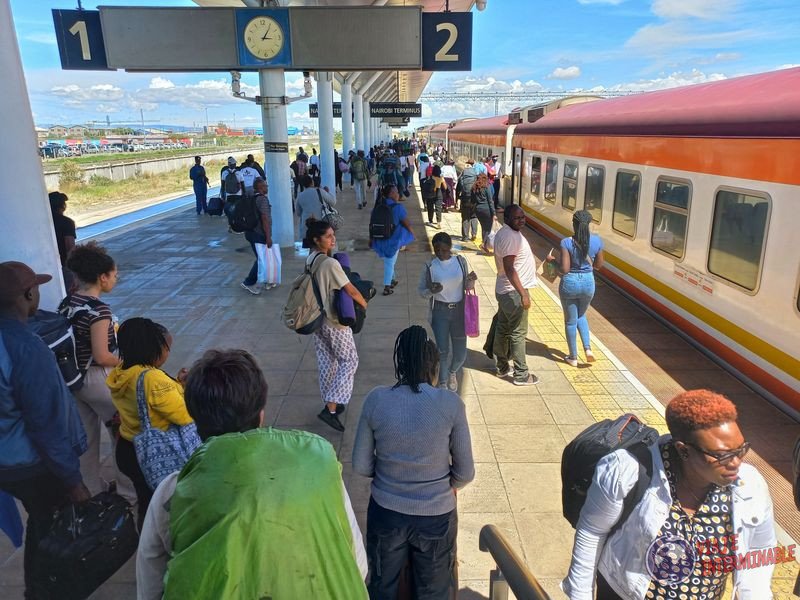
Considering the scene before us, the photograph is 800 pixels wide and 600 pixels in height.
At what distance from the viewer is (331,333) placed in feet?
14.7

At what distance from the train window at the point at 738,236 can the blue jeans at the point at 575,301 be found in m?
1.42

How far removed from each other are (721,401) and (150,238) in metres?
13.3

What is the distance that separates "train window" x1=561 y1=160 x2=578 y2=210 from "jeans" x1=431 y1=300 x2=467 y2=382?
20.6 ft

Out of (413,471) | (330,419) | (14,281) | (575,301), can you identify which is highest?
(14,281)

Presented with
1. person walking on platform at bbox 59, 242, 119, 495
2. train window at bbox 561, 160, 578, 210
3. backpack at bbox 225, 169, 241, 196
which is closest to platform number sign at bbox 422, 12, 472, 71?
train window at bbox 561, 160, 578, 210

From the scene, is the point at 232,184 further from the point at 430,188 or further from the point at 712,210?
the point at 712,210

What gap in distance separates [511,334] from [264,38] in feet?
20.4

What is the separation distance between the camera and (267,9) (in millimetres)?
8203

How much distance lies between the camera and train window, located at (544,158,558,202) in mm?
11594

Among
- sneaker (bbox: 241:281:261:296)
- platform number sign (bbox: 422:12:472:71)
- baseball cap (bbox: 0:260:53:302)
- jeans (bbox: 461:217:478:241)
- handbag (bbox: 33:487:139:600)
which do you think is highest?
platform number sign (bbox: 422:12:472:71)

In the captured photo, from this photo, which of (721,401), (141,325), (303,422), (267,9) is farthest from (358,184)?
(721,401)

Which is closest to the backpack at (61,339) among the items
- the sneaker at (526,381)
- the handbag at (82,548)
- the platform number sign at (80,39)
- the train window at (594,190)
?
the handbag at (82,548)

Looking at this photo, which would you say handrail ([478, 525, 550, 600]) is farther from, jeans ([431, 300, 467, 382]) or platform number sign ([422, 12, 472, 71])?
platform number sign ([422, 12, 472, 71])

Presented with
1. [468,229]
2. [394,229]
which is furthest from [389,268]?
[468,229]
